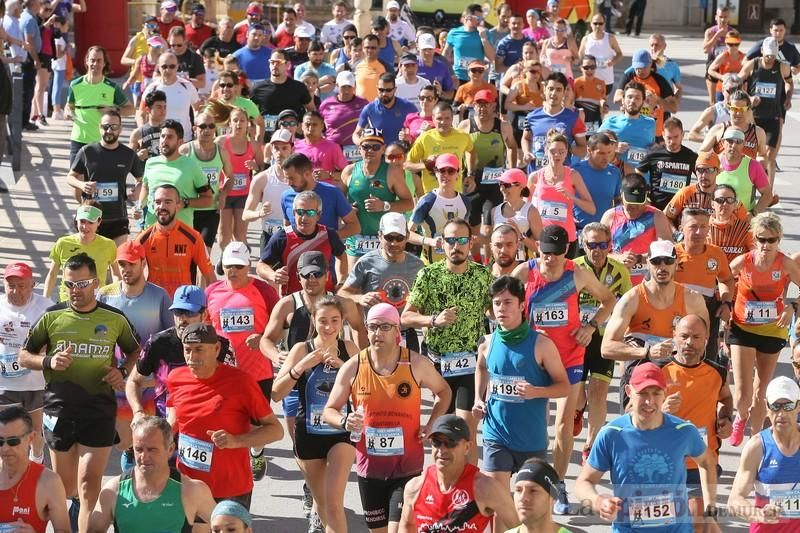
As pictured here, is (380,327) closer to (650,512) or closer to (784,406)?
(650,512)

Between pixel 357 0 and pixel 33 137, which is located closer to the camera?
pixel 33 137

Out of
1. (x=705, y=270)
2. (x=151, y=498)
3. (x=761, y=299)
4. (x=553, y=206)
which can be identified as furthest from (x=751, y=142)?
(x=151, y=498)

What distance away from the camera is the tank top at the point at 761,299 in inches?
420

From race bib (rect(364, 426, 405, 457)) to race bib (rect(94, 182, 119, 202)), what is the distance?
17.5 ft

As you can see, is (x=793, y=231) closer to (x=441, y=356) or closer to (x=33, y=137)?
(x=441, y=356)

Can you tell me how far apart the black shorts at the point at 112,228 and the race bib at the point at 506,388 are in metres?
5.17

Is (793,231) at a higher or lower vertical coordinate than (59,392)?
lower

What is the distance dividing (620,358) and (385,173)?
384cm

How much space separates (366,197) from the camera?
1249cm

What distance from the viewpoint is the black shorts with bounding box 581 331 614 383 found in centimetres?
1026

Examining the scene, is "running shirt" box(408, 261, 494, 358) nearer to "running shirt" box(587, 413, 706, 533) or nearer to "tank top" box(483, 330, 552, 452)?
"tank top" box(483, 330, 552, 452)

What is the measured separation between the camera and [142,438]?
7188 mm

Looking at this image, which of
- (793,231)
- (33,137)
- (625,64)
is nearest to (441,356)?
(793,231)

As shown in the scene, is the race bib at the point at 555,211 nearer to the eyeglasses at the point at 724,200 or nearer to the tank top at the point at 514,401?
the eyeglasses at the point at 724,200
